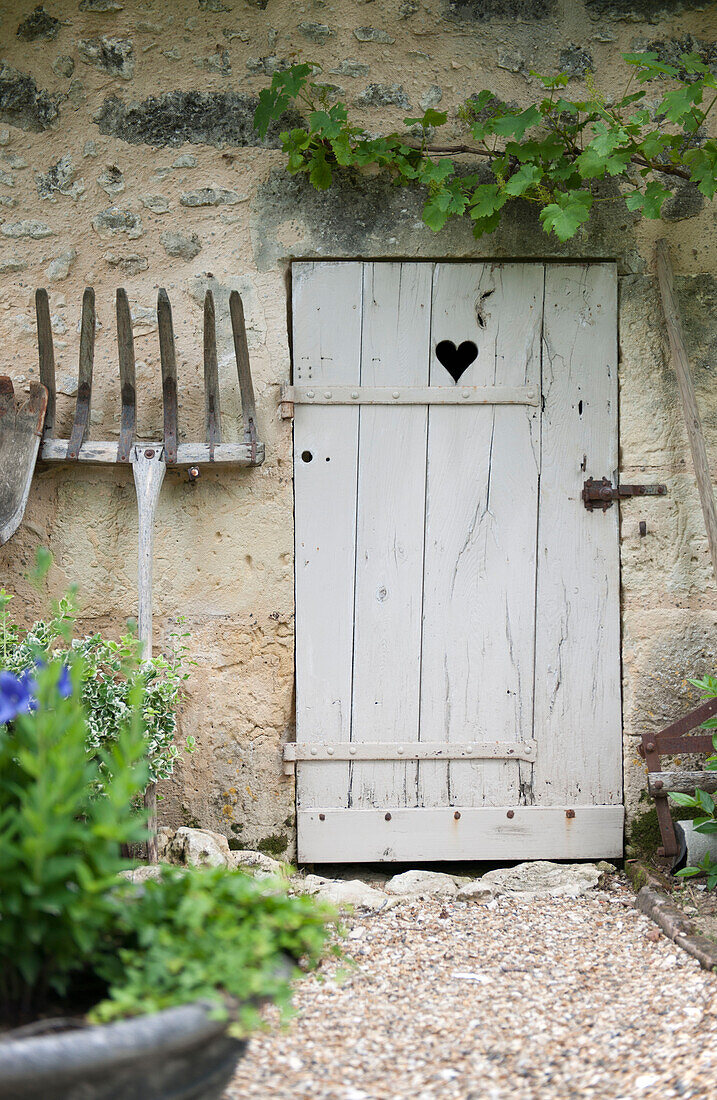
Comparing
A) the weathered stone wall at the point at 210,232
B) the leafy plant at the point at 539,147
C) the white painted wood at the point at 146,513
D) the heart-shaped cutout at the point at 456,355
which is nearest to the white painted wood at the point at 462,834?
the weathered stone wall at the point at 210,232

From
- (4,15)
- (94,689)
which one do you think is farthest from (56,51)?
(94,689)

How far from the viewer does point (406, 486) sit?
2.75 meters

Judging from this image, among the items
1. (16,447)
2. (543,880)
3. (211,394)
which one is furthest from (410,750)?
(16,447)

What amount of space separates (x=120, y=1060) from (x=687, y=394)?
7.49 ft

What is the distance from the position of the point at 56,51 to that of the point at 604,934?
2.89m

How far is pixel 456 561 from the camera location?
2.76 m

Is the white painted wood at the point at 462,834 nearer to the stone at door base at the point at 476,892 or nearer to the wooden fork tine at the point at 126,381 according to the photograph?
the stone at door base at the point at 476,892

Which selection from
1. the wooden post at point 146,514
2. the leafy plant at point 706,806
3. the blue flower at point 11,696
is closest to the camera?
the blue flower at point 11,696

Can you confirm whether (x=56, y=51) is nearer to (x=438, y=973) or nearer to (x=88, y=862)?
(x=88, y=862)

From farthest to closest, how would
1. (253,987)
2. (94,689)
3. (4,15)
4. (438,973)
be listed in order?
(4,15), (94,689), (438,973), (253,987)

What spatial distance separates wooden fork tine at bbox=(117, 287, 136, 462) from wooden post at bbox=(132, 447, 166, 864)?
47 mm

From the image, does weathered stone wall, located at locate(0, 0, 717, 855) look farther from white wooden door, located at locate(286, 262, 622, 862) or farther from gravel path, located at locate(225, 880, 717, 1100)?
gravel path, located at locate(225, 880, 717, 1100)

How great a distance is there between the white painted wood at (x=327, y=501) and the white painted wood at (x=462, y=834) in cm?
10

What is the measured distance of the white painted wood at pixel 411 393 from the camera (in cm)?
272
